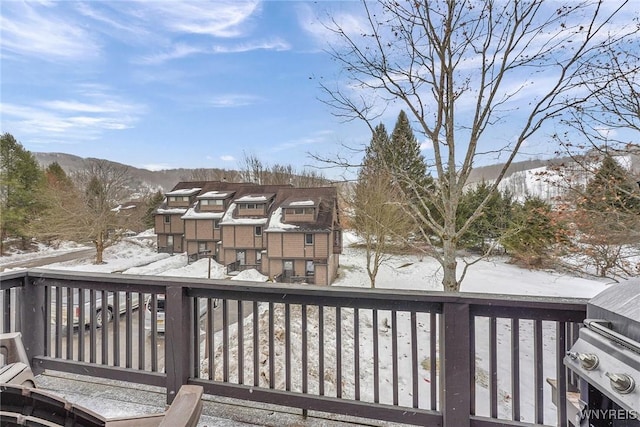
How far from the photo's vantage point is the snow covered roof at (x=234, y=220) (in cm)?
1074

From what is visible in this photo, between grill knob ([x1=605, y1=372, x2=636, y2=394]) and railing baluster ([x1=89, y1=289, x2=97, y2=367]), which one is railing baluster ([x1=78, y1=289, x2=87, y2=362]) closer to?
railing baluster ([x1=89, y1=289, x2=97, y2=367])

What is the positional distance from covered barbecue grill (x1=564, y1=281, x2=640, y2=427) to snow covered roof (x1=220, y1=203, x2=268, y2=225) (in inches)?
413

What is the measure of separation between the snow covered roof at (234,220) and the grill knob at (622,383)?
1061 cm

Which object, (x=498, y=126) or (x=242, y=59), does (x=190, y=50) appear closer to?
(x=242, y=59)

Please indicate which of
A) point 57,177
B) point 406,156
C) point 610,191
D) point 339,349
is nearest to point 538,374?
point 339,349

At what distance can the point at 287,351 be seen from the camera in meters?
1.79

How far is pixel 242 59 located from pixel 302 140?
209cm

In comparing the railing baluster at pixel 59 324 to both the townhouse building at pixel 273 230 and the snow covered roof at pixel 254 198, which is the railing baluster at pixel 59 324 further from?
the snow covered roof at pixel 254 198

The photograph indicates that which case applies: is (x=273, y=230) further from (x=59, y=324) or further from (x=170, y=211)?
(x=59, y=324)

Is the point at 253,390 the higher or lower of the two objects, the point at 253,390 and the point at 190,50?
the lower

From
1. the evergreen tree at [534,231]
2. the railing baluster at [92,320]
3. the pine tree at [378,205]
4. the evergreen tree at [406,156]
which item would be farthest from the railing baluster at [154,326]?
the evergreen tree at [534,231]

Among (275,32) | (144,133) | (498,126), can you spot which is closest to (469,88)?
(498,126)

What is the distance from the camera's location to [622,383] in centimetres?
72

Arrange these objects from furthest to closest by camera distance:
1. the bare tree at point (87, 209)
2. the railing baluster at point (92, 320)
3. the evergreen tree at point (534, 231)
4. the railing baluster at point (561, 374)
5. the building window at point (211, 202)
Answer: the building window at point (211, 202), the bare tree at point (87, 209), the evergreen tree at point (534, 231), the railing baluster at point (92, 320), the railing baluster at point (561, 374)
